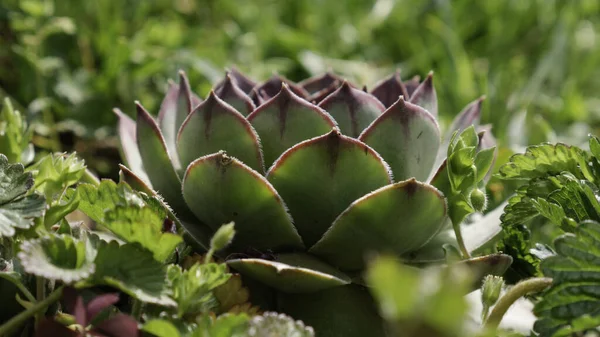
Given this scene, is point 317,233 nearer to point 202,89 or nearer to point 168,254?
point 168,254

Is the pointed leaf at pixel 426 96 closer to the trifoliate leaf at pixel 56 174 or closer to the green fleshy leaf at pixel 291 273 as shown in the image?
the green fleshy leaf at pixel 291 273

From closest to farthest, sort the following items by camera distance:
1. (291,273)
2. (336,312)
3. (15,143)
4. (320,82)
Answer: (291,273), (336,312), (15,143), (320,82)

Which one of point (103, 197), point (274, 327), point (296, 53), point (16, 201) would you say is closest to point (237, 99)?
point (103, 197)

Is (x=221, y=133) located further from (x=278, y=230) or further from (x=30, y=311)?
(x=30, y=311)

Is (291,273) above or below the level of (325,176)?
below

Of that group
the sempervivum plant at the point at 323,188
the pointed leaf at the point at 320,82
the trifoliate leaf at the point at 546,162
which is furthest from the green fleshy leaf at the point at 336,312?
the pointed leaf at the point at 320,82

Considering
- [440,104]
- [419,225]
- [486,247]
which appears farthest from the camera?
[440,104]

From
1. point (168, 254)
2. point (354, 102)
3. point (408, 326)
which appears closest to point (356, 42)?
point (354, 102)
